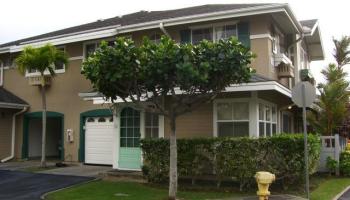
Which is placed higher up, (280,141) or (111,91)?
(111,91)

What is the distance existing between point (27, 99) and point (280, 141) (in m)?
13.6

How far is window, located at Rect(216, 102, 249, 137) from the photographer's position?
14.5 metres

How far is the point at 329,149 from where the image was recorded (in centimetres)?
1627

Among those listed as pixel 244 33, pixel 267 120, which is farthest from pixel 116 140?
pixel 244 33

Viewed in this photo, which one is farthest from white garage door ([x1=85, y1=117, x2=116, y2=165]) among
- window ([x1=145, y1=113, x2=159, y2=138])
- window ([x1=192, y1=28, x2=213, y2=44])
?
window ([x1=192, y1=28, x2=213, y2=44])

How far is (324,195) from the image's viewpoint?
11727mm

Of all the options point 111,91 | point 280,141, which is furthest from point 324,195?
point 111,91

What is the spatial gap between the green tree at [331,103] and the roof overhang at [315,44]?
2764 millimetres

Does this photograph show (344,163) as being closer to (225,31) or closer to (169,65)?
(225,31)

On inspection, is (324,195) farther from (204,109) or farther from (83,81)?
(83,81)

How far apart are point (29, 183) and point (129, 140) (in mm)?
3720

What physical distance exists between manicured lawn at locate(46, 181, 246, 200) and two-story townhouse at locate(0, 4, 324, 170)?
266 cm

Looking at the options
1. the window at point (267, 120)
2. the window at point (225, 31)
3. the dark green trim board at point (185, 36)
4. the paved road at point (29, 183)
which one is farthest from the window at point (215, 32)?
the paved road at point (29, 183)

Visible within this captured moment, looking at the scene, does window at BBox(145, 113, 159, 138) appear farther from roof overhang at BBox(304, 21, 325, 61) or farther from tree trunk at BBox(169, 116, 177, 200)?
roof overhang at BBox(304, 21, 325, 61)
